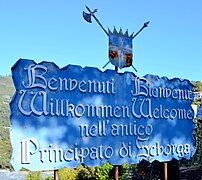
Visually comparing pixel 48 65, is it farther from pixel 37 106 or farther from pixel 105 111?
pixel 105 111

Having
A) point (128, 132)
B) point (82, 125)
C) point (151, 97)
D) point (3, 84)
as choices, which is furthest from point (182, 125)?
point (3, 84)

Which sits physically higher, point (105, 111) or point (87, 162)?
point (105, 111)

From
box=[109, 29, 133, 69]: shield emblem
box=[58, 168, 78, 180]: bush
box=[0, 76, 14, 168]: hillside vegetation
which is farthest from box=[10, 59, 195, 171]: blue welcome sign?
box=[0, 76, 14, 168]: hillside vegetation

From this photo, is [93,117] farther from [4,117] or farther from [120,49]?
[4,117]

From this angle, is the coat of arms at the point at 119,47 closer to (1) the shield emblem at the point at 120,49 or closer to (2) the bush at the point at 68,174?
(1) the shield emblem at the point at 120,49

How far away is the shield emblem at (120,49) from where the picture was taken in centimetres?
417

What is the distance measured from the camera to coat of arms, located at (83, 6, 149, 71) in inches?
163

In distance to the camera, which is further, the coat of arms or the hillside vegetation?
the hillside vegetation

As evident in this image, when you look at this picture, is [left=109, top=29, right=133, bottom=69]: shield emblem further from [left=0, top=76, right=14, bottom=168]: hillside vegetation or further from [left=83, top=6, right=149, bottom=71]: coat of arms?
[left=0, top=76, right=14, bottom=168]: hillside vegetation

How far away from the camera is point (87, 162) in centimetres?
379

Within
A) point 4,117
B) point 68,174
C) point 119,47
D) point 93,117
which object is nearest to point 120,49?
point 119,47

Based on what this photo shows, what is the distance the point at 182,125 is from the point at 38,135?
6.90 ft

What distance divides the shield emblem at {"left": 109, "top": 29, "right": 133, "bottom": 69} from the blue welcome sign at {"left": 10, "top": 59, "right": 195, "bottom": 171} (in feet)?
0.51

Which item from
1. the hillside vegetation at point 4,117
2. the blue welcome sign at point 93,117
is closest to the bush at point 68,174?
the blue welcome sign at point 93,117
